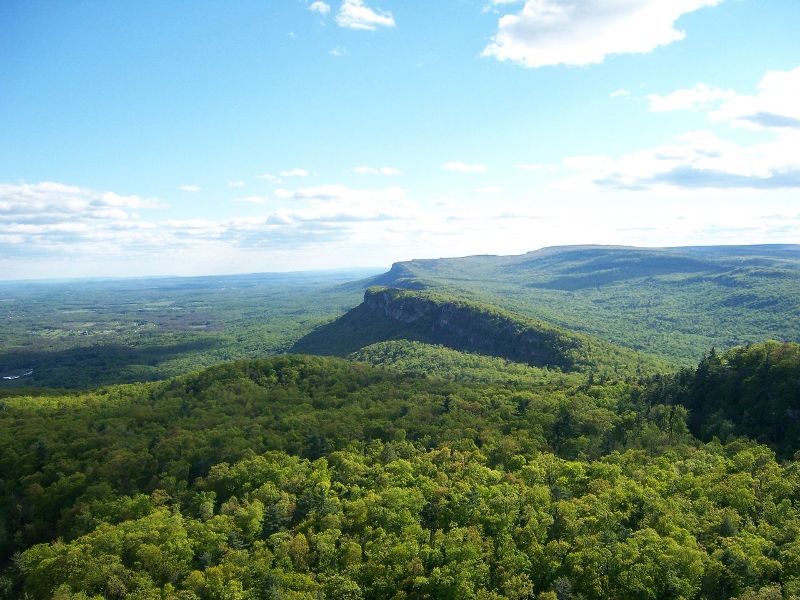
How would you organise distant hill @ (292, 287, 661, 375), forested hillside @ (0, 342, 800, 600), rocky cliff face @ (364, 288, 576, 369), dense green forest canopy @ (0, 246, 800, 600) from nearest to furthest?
forested hillside @ (0, 342, 800, 600), dense green forest canopy @ (0, 246, 800, 600), distant hill @ (292, 287, 661, 375), rocky cliff face @ (364, 288, 576, 369)

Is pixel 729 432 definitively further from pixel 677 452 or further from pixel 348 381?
pixel 348 381

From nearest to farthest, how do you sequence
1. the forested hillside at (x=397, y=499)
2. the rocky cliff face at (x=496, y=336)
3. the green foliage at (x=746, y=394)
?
the forested hillside at (x=397, y=499) < the green foliage at (x=746, y=394) < the rocky cliff face at (x=496, y=336)

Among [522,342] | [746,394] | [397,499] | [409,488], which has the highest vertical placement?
[746,394]

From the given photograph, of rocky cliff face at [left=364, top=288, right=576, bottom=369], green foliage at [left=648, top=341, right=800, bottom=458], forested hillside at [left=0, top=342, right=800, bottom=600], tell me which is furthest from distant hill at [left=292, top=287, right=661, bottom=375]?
forested hillside at [left=0, top=342, right=800, bottom=600]

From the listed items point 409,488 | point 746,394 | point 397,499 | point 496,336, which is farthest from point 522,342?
point 397,499

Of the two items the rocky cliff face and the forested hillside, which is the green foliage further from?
the rocky cliff face

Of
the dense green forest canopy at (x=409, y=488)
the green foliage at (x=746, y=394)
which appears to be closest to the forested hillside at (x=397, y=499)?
the dense green forest canopy at (x=409, y=488)

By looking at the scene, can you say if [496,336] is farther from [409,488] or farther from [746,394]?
[409,488]

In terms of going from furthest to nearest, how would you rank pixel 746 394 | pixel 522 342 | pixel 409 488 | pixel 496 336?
pixel 496 336 < pixel 522 342 < pixel 746 394 < pixel 409 488

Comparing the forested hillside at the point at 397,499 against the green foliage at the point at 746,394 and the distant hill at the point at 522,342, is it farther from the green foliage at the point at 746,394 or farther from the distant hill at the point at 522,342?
the distant hill at the point at 522,342
